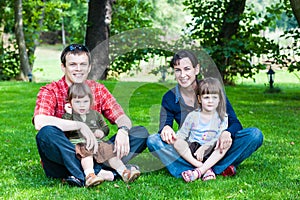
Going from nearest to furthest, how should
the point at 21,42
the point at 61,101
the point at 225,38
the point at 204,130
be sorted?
the point at 61,101, the point at 204,130, the point at 225,38, the point at 21,42

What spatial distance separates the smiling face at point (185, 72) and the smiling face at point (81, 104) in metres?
0.71

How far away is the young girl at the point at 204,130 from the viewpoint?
3.62 meters

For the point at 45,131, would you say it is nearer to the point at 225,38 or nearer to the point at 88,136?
the point at 88,136

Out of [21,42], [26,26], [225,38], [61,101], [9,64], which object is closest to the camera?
[61,101]

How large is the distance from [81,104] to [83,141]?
0.26 metres

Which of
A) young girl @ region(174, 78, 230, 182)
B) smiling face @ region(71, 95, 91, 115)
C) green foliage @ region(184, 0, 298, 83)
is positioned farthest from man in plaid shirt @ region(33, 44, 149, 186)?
green foliage @ region(184, 0, 298, 83)

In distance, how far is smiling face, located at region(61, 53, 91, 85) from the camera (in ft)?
11.5

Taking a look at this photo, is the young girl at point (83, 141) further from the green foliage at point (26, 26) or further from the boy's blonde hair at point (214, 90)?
the green foliage at point (26, 26)

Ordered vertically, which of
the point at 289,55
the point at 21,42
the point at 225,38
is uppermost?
the point at 225,38

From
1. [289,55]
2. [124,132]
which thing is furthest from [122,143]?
[289,55]

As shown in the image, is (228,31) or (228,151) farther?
(228,31)

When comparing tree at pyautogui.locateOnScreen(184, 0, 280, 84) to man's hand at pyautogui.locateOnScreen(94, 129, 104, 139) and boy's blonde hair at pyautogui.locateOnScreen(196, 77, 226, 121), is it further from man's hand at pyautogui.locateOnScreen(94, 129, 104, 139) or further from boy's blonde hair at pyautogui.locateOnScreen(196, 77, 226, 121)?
man's hand at pyautogui.locateOnScreen(94, 129, 104, 139)

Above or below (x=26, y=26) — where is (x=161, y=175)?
below

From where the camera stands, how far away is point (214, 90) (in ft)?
11.9
